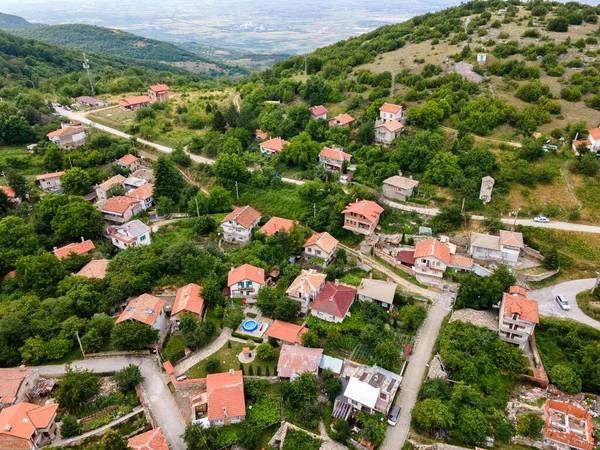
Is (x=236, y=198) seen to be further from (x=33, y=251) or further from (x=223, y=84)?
(x=223, y=84)

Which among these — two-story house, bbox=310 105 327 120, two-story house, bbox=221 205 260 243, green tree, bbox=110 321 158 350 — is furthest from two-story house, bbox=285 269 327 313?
two-story house, bbox=310 105 327 120

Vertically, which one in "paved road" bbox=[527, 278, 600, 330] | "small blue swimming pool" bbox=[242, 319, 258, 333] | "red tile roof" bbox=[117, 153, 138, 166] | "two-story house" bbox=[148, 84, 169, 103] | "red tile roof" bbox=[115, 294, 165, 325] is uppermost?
"two-story house" bbox=[148, 84, 169, 103]

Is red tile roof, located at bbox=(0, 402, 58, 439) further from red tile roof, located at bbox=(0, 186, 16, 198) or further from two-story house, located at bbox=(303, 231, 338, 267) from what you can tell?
red tile roof, located at bbox=(0, 186, 16, 198)

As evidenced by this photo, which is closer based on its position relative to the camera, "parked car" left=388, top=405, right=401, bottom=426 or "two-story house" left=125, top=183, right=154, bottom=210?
"parked car" left=388, top=405, right=401, bottom=426

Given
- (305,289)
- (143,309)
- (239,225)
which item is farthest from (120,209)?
(305,289)

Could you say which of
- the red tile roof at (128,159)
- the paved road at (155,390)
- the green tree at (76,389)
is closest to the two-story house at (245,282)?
the paved road at (155,390)

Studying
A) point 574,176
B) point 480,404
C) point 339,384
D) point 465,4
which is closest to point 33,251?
point 339,384

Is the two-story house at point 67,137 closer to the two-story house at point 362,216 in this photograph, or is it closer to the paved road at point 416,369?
the two-story house at point 362,216
